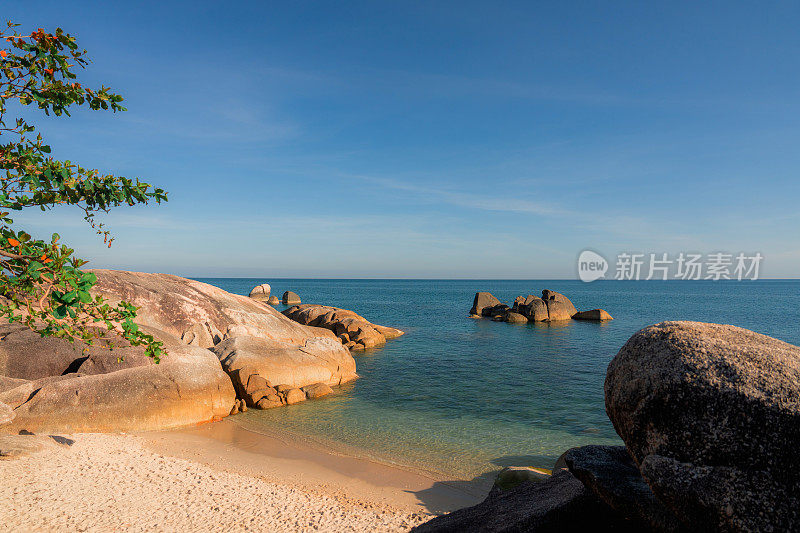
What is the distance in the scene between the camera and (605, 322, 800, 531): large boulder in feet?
11.4

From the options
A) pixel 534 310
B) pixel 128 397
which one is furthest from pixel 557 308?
pixel 128 397

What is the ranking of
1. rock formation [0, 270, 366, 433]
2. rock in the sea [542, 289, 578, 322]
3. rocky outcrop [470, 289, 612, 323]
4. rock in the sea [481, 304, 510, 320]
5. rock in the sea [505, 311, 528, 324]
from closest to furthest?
rock formation [0, 270, 366, 433] → rock in the sea [505, 311, 528, 324] → rocky outcrop [470, 289, 612, 323] → rock in the sea [542, 289, 578, 322] → rock in the sea [481, 304, 510, 320]

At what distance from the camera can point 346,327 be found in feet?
113

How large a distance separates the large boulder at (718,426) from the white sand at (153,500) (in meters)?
6.05

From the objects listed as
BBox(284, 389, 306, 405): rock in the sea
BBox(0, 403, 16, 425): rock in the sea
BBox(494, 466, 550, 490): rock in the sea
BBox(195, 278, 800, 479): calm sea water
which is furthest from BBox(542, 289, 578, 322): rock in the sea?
BBox(0, 403, 16, 425): rock in the sea

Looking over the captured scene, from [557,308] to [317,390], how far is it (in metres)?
42.4

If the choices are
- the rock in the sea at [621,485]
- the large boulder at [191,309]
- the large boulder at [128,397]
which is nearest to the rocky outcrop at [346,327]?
the large boulder at [191,309]

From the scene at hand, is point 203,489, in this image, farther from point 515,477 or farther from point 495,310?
point 495,310

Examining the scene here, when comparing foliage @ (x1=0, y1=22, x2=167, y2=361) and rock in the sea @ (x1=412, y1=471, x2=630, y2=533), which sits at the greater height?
foliage @ (x1=0, y1=22, x2=167, y2=361)

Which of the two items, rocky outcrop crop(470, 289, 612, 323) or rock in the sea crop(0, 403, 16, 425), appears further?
rocky outcrop crop(470, 289, 612, 323)

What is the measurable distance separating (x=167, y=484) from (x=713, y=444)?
10.4 m

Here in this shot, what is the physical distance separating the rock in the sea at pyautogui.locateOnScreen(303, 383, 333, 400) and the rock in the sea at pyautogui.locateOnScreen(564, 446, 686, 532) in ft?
48.5

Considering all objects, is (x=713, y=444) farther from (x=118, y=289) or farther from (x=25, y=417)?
(x=118, y=289)

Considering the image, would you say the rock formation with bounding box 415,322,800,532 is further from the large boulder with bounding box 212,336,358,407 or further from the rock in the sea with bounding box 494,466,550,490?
the large boulder with bounding box 212,336,358,407
